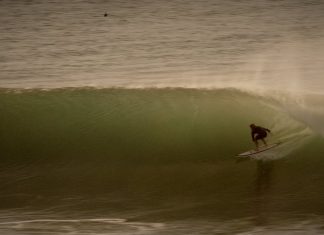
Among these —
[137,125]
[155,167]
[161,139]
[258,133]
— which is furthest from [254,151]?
[137,125]

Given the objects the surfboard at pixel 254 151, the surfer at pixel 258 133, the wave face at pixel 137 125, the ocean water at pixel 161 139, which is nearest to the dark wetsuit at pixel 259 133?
the surfer at pixel 258 133

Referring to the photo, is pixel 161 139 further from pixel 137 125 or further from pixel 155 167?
pixel 155 167

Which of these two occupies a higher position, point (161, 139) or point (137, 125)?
point (137, 125)

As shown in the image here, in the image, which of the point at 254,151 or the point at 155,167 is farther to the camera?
the point at 155,167

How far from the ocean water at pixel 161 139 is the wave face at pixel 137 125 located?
47mm

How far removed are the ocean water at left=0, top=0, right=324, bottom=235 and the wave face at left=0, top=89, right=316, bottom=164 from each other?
5cm

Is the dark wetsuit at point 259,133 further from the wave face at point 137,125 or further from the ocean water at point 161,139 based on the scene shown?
the wave face at point 137,125

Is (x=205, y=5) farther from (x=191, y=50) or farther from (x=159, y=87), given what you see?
(x=159, y=87)

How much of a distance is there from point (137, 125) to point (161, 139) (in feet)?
4.43

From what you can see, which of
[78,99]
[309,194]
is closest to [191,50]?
[78,99]

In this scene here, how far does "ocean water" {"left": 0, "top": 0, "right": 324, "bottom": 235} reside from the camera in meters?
13.6

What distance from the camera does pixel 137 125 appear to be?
19469 millimetres

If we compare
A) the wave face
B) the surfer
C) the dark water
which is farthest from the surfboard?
the wave face

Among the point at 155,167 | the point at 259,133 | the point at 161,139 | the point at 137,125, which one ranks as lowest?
the point at 155,167
